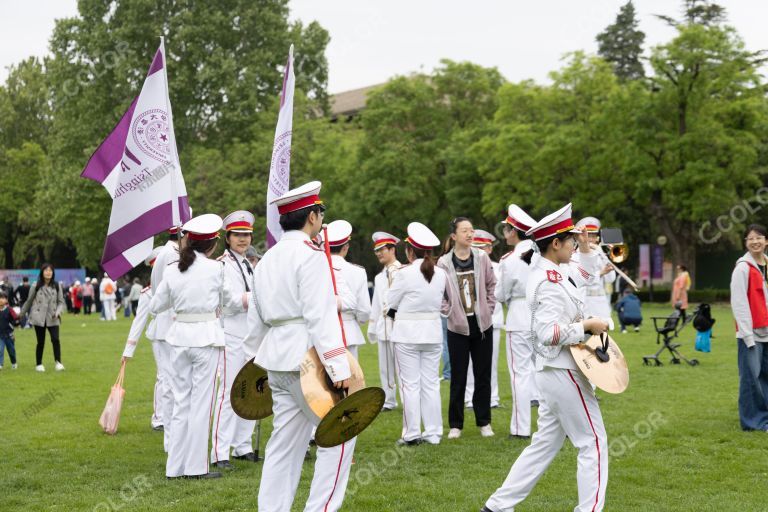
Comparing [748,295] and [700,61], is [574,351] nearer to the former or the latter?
[748,295]

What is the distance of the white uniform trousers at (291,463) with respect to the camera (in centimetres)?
553

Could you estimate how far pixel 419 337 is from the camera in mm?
9570

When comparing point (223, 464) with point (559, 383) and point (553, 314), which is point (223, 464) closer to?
point (559, 383)

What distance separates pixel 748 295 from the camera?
9.61 meters

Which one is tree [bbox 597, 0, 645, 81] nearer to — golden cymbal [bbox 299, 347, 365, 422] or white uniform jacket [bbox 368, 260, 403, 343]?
white uniform jacket [bbox 368, 260, 403, 343]

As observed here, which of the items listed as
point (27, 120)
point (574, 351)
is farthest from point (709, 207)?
point (27, 120)

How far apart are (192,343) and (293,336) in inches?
103

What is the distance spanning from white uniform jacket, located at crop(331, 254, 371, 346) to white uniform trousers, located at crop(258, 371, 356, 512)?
149 inches

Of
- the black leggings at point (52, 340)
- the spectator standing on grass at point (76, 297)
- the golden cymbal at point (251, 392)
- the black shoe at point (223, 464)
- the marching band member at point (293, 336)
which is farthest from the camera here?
the spectator standing on grass at point (76, 297)

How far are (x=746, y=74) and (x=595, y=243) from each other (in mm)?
33312

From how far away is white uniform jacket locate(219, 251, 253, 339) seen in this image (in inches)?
341

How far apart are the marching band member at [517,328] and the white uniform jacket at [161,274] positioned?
11.6ft

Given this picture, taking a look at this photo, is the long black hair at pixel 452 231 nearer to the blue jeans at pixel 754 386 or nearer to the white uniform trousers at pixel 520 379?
the white uniform trousers at pixel 520 379

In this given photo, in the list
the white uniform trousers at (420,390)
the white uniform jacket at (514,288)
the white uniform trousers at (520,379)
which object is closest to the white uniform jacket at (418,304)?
the white uniform trousers at (420,390)
